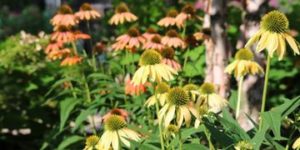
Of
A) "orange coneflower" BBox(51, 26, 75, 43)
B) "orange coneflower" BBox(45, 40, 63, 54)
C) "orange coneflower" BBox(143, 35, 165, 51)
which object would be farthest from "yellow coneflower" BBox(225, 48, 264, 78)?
"orange coneflower" BBox(45, 40, 63, 54)

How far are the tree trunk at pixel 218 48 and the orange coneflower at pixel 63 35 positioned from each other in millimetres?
986

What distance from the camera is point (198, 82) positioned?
4922 mm

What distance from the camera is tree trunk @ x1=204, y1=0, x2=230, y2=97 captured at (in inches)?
185

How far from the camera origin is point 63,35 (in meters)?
4.34

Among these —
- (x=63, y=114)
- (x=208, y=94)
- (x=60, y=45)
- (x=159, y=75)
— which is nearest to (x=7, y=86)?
(x=60, y=45)

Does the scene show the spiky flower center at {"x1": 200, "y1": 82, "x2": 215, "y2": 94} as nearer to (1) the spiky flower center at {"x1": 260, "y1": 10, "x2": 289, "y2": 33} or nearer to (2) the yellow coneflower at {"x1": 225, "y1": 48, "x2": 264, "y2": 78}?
(2) the yellow coneflower at {"x1": 225, "y1": 48, "x2": 264, "y2": 78}

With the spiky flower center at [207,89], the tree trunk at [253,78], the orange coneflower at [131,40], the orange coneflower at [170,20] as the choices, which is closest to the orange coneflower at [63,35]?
the orange coneflower at [131,40]

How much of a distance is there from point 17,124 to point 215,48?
172 cm

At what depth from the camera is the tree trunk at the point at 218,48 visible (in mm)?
4688

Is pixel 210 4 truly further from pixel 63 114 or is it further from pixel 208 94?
pixel 208 94

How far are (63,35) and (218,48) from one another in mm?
1128

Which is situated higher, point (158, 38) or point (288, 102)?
Result: point (158, 38)

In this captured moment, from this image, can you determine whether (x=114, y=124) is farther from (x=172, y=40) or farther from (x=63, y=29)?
(x=63, y=29)

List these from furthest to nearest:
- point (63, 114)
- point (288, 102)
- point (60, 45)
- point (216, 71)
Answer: point (216, 71) → point (60, 45) → point (63, 114) → point (288, 102)
